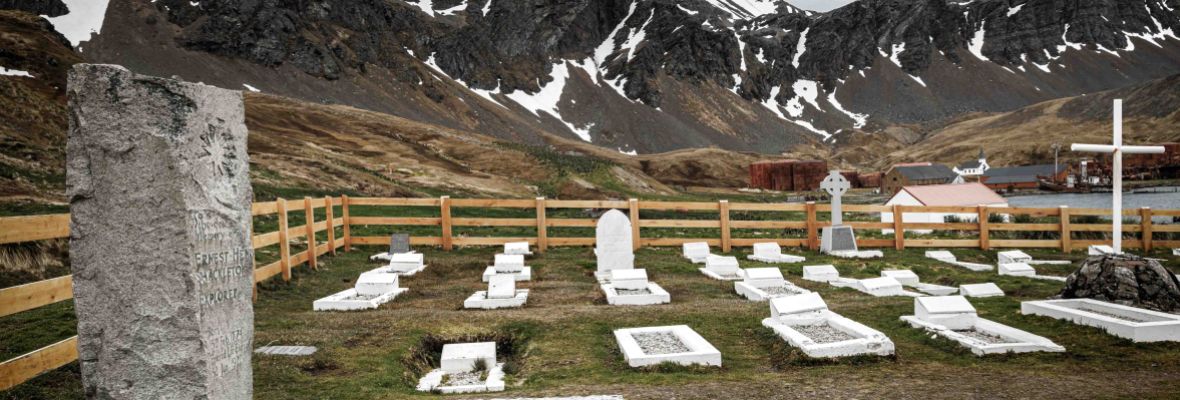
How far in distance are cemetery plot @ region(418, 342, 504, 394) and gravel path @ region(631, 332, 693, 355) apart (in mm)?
1546

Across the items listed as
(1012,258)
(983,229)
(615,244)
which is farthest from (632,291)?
(983,229)

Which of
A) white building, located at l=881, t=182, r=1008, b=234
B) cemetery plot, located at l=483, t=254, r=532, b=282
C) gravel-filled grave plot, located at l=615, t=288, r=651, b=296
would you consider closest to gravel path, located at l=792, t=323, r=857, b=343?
gravel-filled grave plot, located at l=615, t=288, r=651, b=296

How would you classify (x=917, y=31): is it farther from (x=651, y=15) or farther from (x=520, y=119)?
(x=520, y=119)

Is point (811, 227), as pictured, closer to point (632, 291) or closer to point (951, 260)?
point (951, 260)

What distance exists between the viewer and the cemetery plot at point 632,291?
9398 mm

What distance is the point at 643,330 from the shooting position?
23.6 feet

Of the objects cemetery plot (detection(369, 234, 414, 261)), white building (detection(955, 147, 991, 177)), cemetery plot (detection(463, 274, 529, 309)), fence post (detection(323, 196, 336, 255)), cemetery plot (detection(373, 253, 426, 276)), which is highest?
white building (detection(955, 147, 991, 177))

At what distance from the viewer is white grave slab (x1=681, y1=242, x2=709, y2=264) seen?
14055 millimetres

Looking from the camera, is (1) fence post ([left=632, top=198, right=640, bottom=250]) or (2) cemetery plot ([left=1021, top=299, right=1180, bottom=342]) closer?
(2) cemetery plot ([left=1021, top=299, right=1180, bottom=342])

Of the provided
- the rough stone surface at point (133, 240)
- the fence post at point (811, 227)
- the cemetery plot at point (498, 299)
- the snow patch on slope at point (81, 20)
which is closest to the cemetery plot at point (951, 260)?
the fence post at point (811, 227)

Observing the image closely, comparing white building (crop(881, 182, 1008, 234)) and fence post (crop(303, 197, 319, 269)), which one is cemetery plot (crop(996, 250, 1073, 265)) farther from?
fence post (crop(303, 197, 319, 269))

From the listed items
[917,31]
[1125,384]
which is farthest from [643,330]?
[917,31]

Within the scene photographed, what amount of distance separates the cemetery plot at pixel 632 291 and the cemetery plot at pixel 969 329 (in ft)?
11.2

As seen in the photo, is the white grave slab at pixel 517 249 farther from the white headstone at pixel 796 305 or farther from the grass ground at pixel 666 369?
the white headstone at pixel 796 305
